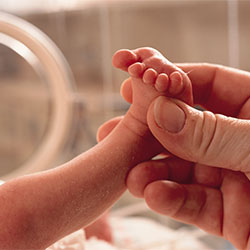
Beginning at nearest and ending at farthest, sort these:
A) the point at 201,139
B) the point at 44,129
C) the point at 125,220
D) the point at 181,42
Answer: the point at 201,139
the point at 125,220
the point at 44,129
the point at 181,42

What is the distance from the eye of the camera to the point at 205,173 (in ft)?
1.85

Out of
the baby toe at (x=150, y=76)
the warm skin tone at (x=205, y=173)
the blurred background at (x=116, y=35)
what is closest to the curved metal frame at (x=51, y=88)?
the blurred background at (x=116, y=35)

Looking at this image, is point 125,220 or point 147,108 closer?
point 147,108

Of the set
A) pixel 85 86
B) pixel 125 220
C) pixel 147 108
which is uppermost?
pixel 147 108

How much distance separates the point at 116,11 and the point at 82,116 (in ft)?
1.32

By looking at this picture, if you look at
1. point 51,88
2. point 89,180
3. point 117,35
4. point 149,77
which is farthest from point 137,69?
point 117,35

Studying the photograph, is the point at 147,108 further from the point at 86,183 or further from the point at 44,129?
the point at 44,129

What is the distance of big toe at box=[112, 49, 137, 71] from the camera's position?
0.44 metres

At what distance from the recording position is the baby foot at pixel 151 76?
43cm

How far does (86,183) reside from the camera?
1.47 feet

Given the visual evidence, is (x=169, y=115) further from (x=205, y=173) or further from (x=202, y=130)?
(x=205, y=173)

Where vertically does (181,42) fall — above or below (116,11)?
below

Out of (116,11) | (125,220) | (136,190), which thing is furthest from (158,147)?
(116,11)

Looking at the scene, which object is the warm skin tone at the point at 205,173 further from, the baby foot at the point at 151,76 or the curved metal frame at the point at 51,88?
the curved metal frame at the point at 51,88
